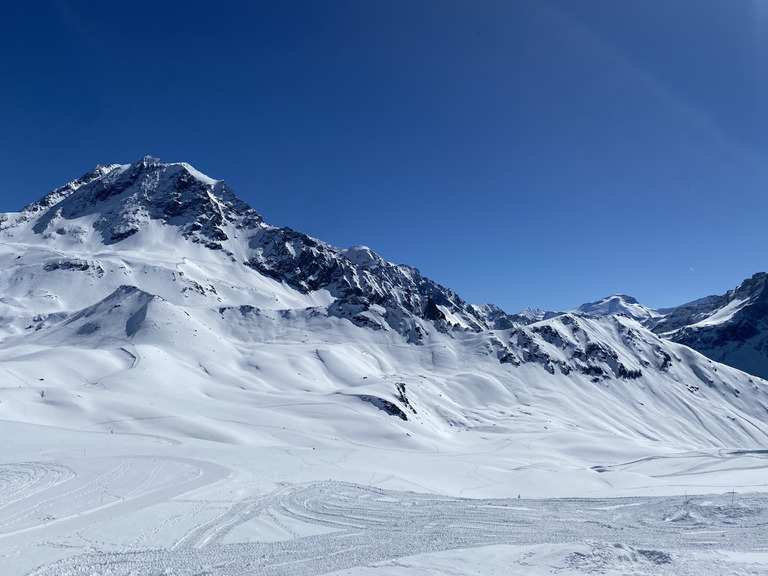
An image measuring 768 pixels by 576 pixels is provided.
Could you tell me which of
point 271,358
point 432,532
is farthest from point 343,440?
point 271,358

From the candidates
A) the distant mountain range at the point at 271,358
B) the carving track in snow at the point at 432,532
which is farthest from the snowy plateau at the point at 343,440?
the distant mountain range at the point at 271,358

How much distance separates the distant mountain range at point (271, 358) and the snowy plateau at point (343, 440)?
606 millimetres

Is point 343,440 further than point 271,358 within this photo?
No

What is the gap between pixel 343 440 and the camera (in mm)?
50000

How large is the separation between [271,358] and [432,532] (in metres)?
77.4

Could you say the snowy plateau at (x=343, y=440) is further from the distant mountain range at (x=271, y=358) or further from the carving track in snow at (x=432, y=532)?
the distant mountain range at (x=271, y=358)

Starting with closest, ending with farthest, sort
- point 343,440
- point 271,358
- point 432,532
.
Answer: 1. point 432,532
2. point 343,440
3. point 271,358

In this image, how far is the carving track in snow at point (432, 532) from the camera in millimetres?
12930

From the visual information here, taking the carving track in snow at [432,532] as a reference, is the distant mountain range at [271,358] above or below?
above

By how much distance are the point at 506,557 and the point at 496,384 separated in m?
99.9

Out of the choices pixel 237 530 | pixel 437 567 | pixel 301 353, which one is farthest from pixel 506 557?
pixel 301 353

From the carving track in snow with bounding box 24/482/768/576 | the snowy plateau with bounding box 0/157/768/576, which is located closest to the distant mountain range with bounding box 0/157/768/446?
the snowy plateau with bounding box 0/157/768/576

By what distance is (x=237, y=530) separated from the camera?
15891 millimetres

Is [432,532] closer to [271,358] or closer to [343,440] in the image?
[343,440]
